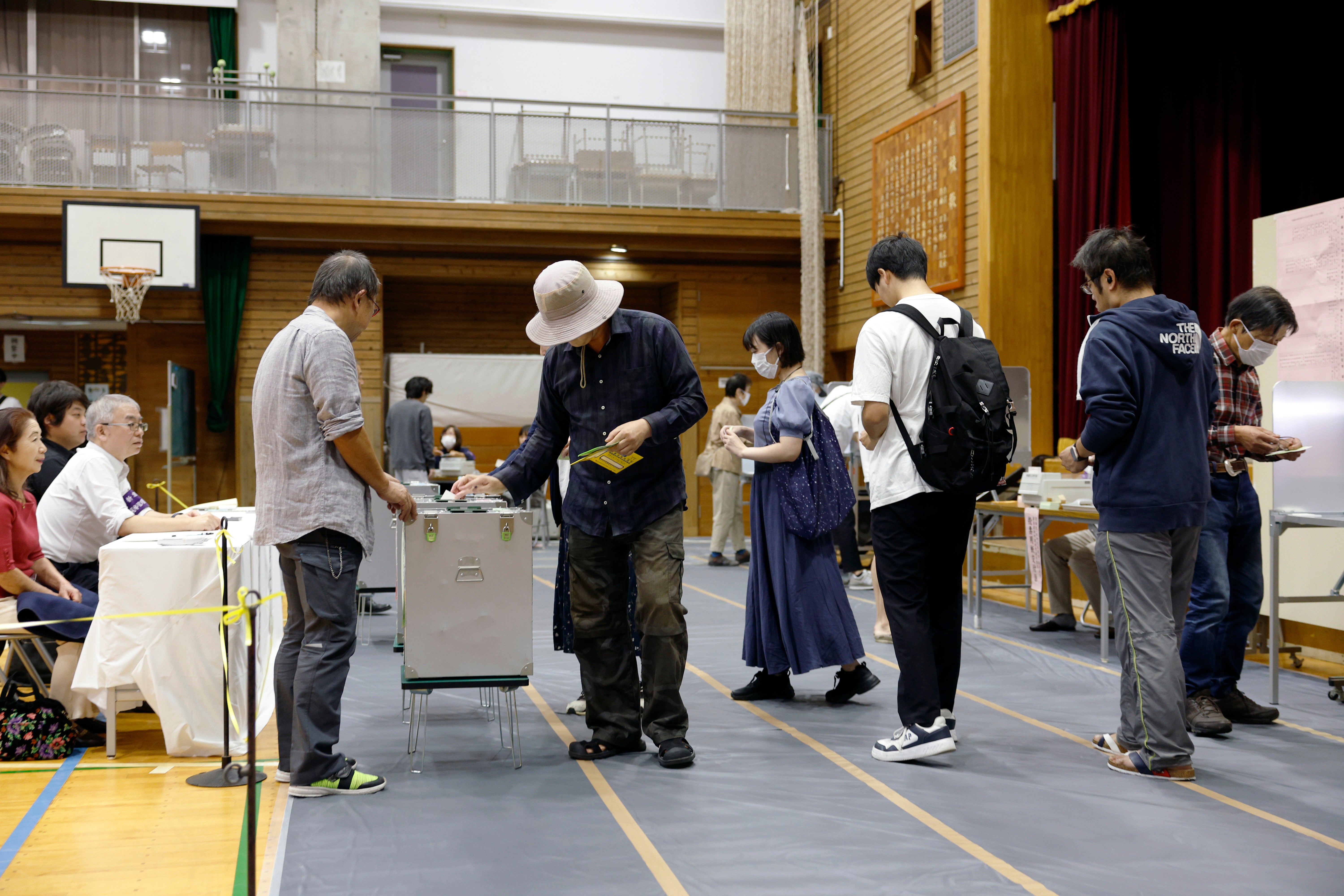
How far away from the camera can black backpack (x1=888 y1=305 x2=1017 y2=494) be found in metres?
3.38

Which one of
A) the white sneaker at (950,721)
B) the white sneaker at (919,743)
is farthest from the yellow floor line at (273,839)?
the white sneaker at (950,721)

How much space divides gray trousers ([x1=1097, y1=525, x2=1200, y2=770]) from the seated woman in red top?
3.57m

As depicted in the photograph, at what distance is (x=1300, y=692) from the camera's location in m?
4.75

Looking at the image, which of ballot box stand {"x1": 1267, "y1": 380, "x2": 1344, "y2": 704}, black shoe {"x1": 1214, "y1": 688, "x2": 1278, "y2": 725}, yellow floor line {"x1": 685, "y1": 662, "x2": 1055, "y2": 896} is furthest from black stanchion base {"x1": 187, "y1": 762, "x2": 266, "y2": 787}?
ballot box stand {"x1": 1267, "y1": 380, "x2": 1344, "y2": 704}

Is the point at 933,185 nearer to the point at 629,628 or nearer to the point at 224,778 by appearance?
the point at 629,628

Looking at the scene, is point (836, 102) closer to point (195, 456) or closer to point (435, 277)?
point (435, 277)

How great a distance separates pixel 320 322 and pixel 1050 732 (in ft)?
9.74

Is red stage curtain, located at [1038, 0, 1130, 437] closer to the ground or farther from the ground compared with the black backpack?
farther from the ground

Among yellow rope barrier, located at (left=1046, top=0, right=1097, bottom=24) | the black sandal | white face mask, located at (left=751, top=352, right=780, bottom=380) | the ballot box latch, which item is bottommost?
the black sandal

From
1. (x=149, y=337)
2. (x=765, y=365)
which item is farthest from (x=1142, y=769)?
(x=149, y=337)

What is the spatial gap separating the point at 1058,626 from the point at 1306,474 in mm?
2111

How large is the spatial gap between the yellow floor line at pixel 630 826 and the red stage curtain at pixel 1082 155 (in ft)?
17.2

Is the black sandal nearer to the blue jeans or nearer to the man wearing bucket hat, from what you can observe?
the man wearing bucket hat

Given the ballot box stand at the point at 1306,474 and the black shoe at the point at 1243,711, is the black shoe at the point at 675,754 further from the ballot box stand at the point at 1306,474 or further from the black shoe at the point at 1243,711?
the ballot box stand at the point at 1306,474
